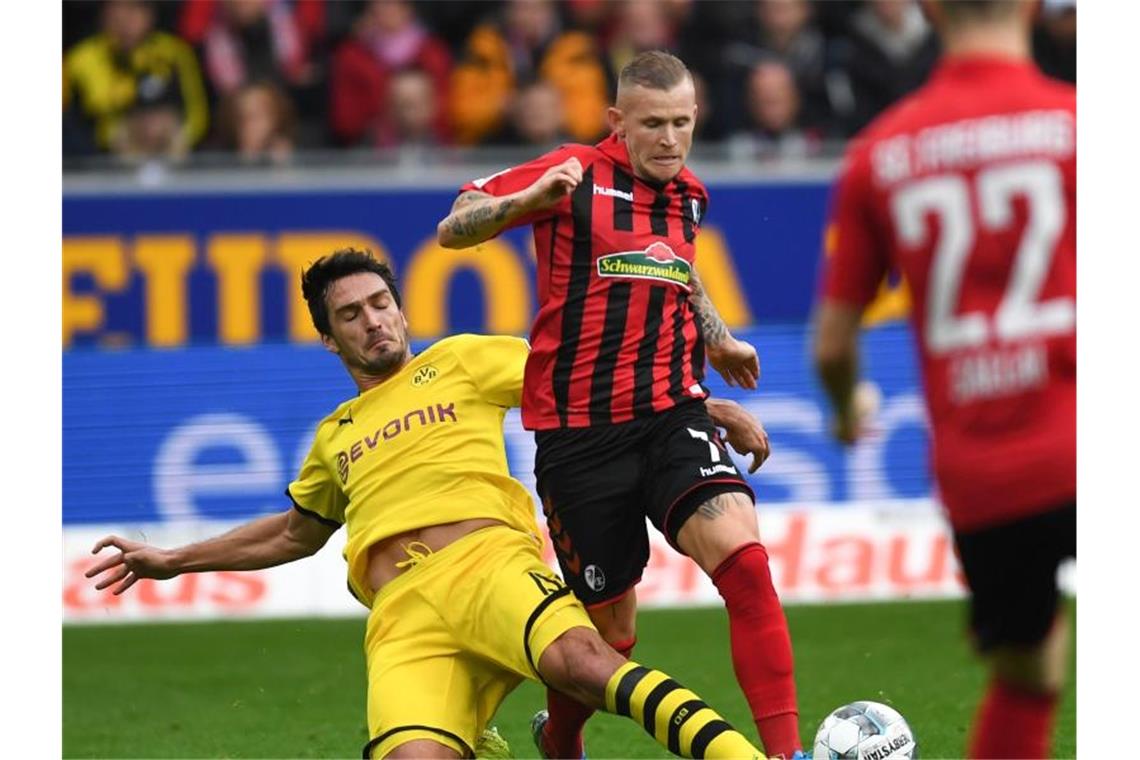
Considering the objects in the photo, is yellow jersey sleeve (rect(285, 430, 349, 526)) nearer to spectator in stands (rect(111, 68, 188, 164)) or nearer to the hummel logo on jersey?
the hummel logo on jersey

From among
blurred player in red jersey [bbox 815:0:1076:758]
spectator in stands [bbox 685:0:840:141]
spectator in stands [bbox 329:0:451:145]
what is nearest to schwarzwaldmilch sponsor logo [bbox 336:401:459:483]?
blurred player in red jersey [bbox 815:0:1076:758]

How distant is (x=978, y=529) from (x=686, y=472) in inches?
68.7

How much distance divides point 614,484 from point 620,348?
0.43 m

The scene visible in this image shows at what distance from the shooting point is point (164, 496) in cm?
1112

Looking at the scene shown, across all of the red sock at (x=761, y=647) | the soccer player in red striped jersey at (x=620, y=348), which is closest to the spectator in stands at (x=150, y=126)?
the soccer player in red striped jersey at (x=620, y=348)

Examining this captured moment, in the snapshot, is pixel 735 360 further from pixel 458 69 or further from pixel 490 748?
pixel 458 69

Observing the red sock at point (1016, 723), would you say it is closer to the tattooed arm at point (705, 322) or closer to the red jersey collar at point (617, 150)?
the tattooed arm at point (705, 322)

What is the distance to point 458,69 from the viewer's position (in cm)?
1399

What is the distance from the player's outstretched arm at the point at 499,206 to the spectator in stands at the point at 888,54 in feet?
26.7

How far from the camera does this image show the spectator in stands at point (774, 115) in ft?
44.8

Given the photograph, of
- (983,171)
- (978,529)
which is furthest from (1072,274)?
(978,529)

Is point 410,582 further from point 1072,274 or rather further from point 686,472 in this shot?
point 1072,274

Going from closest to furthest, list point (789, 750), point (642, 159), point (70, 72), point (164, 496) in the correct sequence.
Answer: point (789, 750), point (642, 159), point (164, 496), point (70, 72)

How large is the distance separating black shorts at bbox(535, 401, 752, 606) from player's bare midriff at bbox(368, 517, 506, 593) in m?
0.25
